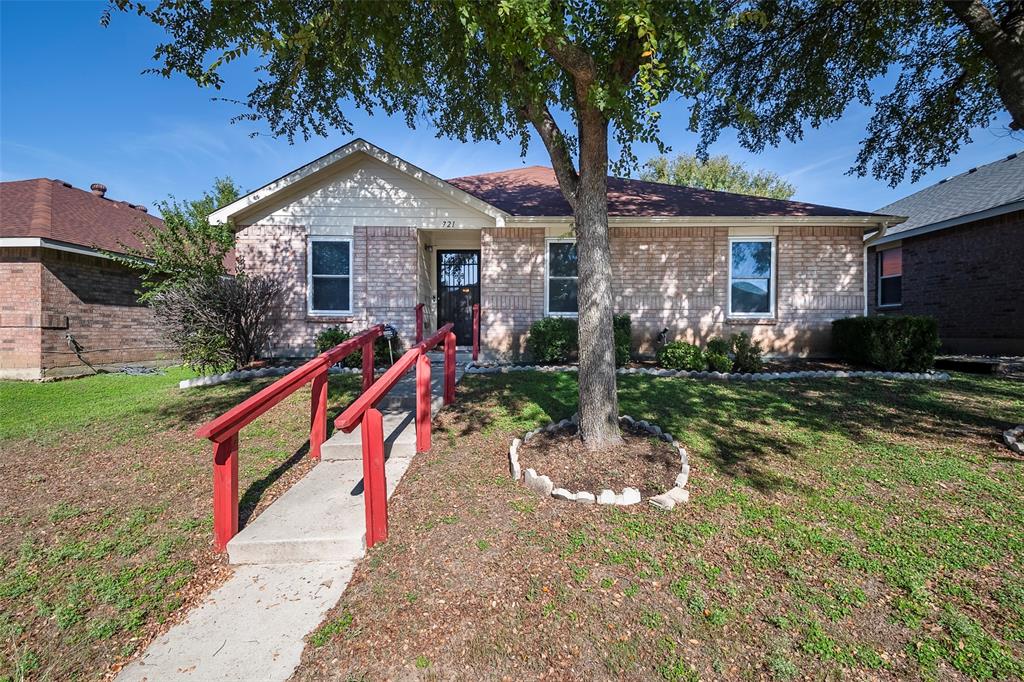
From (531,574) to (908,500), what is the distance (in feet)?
10.6

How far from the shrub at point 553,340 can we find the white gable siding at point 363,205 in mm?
2906

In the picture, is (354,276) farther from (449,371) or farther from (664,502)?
(664,502)

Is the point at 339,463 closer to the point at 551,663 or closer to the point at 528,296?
the point at 551,663

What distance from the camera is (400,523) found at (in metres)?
3.25

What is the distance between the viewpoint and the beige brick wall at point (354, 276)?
32.1 ft

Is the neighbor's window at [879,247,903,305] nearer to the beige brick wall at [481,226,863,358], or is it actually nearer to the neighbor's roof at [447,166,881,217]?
the neighbor's roof at [447,166,881,217]

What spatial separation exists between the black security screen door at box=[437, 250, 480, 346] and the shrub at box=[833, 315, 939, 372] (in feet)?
27.4

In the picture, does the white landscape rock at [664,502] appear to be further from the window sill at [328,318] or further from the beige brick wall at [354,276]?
the window sill at [328,318]

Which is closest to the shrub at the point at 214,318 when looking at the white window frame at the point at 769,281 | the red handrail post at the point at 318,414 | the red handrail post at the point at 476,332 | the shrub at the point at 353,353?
the shrub at the point at 353,353

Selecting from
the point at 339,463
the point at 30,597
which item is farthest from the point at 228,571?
the point at 339,463

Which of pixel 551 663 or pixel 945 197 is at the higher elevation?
pixel 945 197

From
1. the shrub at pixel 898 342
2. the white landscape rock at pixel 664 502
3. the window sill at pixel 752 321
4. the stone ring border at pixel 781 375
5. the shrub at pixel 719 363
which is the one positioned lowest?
the white landscape rock at pixel 664 502

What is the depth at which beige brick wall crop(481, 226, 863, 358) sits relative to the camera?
32.1 feet

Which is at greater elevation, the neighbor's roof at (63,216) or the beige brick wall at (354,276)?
the neighbor's roof at (63,216)
